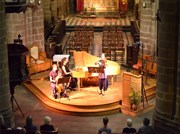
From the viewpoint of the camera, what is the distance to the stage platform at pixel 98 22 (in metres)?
32.0

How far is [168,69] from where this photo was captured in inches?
552

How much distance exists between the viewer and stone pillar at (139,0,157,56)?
20.6 meters

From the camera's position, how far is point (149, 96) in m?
18.0

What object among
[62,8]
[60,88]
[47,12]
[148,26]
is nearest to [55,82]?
[60,88]

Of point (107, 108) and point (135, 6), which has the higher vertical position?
point (135, 6)

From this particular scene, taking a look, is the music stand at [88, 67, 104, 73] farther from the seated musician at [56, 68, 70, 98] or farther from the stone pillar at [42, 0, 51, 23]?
the stone pillar at [42, 0, 51, 23]

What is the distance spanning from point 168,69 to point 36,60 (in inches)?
329

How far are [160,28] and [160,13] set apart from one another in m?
0.44

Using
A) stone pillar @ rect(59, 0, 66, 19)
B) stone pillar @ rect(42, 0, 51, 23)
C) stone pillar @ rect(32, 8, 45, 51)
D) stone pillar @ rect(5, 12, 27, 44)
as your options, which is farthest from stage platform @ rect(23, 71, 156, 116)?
stone pillar @ rect(59, 0, 66, 19)

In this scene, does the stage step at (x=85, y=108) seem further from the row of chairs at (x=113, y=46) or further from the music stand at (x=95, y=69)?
the row of chairs at (x=113, y=46)

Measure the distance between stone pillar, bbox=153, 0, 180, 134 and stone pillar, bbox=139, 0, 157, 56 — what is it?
6.52 m

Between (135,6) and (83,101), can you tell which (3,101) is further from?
(135,6)

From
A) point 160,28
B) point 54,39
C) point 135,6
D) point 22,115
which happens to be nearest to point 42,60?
point 54,39

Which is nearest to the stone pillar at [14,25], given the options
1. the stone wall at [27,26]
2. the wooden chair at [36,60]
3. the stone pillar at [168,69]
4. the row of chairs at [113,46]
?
the stone wall at [27,26]
